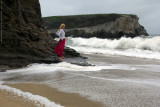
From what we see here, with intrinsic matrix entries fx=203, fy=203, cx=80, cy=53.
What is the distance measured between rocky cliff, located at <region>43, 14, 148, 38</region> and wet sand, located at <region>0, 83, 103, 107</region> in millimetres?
54228

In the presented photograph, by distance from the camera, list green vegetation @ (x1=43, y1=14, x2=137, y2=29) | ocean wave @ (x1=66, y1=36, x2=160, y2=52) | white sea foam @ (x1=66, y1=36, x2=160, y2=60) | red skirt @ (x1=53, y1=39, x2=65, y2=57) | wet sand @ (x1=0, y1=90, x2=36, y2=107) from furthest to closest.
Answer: green vegetation @ (x1=43, y1=14, x2=137, y2=29) < ocean wave @ (x1=66, y1=36, x2=160, y2=52) < white sea foam @ (x1=66, y1=36, x2=160, y2=60) < red skirt @ (x1=53, y1=39, x2=65, y2=57) < wet sand @ (x1=0, y1=90, x2=36, y2=107)

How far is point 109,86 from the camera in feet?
14.2

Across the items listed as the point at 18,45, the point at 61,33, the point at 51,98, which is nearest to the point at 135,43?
the point at 61,33


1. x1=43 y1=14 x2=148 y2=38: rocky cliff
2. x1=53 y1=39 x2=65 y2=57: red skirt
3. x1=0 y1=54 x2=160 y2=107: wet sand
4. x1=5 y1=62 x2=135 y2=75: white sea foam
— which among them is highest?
x1=43 y1=14 x2=148 y2=38: rocky cliff

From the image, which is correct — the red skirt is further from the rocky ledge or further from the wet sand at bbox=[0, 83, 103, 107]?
the wet sand at bbox=[0, 83, 103, 107]

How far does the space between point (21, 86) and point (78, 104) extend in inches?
60.6

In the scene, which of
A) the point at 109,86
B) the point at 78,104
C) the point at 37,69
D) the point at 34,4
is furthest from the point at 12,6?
the point at 78,104

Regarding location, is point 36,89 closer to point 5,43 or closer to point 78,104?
point 78,104

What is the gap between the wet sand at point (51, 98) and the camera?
308 cm

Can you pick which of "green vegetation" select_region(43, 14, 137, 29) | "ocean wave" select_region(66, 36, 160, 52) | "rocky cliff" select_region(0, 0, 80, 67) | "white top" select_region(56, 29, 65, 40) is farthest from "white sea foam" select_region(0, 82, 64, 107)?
"green vegetation" select_region(43, 14, 137, 29)

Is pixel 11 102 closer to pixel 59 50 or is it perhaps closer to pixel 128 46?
pixel 59 50

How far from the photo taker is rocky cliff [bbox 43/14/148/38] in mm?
58406

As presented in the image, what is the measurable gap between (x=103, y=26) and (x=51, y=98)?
59.4 m

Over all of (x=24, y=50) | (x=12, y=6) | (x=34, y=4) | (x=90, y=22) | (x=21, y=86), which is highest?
(x=90, y=22)
